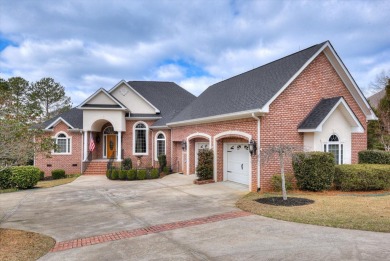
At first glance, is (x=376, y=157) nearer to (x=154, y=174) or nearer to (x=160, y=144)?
(x=154, y=174)

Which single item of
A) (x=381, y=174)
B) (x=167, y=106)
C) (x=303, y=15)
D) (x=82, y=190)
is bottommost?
(x=82, y=190)

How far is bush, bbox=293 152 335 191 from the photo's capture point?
1173 centimetres

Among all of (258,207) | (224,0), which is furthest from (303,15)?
(258,207)

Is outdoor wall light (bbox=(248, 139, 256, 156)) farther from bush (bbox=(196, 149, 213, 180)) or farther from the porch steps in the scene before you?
the porch steps

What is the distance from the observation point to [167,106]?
2678 centimetres

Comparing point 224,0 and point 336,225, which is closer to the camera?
point 336,225

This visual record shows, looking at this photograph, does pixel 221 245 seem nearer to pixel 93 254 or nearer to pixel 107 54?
pixel 93 254

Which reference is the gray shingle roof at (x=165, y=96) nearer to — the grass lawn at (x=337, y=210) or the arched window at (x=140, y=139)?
the arched window at (x=140, y=139)

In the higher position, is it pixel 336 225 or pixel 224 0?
pixel 224 0

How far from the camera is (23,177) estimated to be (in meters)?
15.6

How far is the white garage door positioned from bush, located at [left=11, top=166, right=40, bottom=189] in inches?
428

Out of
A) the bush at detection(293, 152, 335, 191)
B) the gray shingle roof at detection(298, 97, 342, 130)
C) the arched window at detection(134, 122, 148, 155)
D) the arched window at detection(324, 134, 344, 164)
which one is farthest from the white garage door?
the arched window at detection(134, 122, 148, 155)

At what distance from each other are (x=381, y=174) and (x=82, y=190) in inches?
563

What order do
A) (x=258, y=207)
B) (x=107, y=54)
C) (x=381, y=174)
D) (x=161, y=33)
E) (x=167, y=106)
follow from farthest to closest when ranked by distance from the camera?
(x=167, y=106) < (x=107, y=54) < (x=161, y=33) < (x=381, y=174) < (x=258, y=207)
